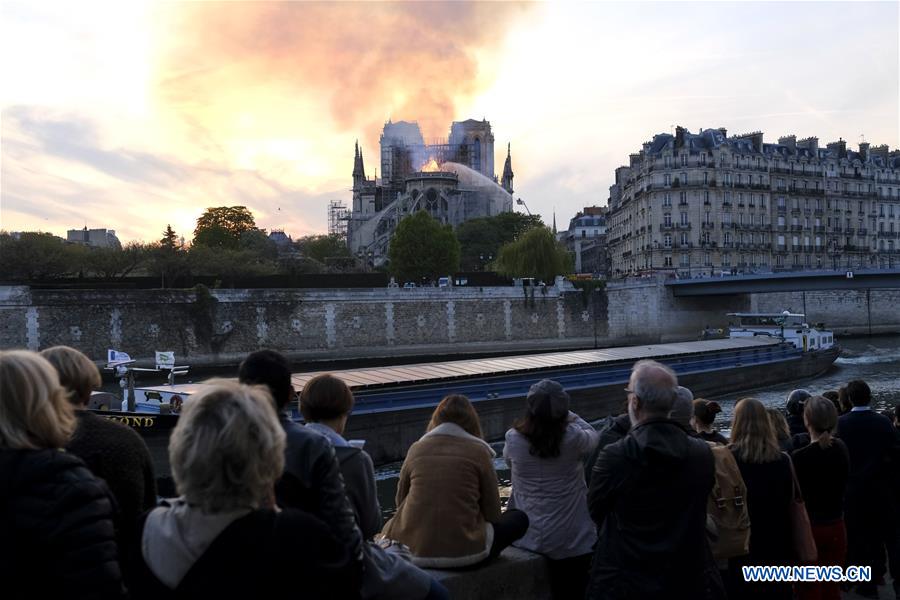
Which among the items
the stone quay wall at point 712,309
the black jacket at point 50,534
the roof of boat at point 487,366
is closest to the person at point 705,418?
the black jacket at point 50,534

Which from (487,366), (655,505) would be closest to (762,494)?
(655,505)

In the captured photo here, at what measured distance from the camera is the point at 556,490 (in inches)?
192

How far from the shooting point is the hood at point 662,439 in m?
3.66

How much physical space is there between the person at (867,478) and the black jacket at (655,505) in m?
2.81

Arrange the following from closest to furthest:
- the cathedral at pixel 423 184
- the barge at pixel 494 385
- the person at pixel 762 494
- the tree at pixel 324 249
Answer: the person at pixel 762 494, the barge at pixel 494 385, the tree at pixel 324 249, the cathedral at pixel 423 184

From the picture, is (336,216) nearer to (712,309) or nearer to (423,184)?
(423,184)

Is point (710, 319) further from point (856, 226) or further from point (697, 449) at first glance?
point (697, 449)

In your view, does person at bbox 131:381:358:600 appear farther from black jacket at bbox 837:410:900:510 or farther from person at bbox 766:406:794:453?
black jacket at bbox 837:410:900:510

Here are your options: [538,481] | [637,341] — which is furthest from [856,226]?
[538,481]

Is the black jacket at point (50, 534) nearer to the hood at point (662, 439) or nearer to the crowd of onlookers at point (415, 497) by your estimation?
the crowd of onlookers at point (415, 497)

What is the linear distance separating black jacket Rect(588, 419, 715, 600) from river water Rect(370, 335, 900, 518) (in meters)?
9.87

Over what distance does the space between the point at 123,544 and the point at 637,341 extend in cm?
5035

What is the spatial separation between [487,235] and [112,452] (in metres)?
78.5

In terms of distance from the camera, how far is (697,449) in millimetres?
3764
